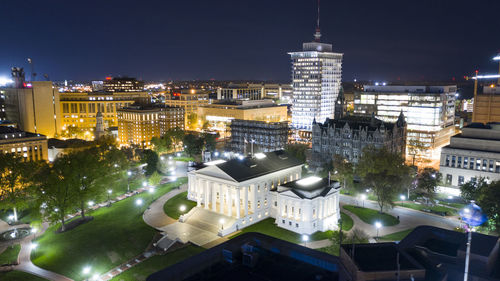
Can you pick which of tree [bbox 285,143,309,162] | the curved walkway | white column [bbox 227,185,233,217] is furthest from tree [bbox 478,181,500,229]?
the curved walkway

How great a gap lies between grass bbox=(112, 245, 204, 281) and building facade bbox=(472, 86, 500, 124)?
442ft

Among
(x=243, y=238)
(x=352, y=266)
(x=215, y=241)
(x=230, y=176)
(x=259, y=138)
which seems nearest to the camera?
(x=352, y=266)

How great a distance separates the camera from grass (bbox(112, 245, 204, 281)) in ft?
201

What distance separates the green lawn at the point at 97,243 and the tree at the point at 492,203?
220 feet

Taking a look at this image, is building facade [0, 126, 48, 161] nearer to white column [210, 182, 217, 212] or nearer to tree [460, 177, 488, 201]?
white column [210, 182, 217, 212]

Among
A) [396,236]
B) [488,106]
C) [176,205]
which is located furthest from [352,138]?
[488,106]

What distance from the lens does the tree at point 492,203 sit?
70125 millimetres

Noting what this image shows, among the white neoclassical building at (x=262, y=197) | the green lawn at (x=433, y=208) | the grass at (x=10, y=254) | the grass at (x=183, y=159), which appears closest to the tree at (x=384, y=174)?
the green lawn at (x=433, y=208)

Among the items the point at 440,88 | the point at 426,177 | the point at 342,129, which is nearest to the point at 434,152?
the point at 440,88

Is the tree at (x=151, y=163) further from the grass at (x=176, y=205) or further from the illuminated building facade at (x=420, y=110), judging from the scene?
the illuminated building facade at (x=420, y=110)

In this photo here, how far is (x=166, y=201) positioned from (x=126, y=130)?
3561 inches

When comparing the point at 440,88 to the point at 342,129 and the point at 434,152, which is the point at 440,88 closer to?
the point at 434,152

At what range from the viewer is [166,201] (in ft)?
323

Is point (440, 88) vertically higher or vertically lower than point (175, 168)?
higher
